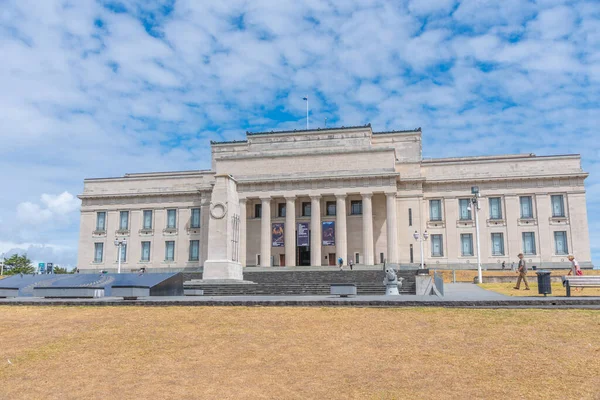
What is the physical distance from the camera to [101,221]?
217 feet

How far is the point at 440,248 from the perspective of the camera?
57.9 meters

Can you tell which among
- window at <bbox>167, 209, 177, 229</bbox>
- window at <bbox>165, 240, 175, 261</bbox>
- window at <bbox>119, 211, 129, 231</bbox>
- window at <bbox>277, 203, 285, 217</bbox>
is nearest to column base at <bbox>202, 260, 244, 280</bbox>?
window at <bbox>277, 203, 285, 217</bbox>

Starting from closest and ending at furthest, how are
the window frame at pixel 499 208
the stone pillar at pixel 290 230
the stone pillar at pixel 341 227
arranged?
the stone pillar at pixel 341 227 → the stone pillar at pixel 290 230 → the window frame at pixel 499 208

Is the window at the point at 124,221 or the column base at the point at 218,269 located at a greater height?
the window at the point at 124,221

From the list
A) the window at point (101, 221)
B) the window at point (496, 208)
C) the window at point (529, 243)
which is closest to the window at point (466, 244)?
the window at point (496, 208)

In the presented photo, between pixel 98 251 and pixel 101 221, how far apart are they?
373 cm

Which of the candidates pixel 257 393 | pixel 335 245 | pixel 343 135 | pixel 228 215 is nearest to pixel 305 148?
pixel 343 135

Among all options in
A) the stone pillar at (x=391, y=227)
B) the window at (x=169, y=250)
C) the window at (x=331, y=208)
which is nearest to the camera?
the stone pillar at (x=391, y=227)

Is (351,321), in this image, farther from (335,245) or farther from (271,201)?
(271,201)

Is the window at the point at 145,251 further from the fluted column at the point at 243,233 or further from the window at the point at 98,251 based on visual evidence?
the fluted column at the point at 243,233

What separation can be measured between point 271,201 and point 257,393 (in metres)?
50.6

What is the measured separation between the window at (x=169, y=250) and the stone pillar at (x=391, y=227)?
84.7ft

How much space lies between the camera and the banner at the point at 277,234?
5716cm

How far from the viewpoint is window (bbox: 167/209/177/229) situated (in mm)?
63656
